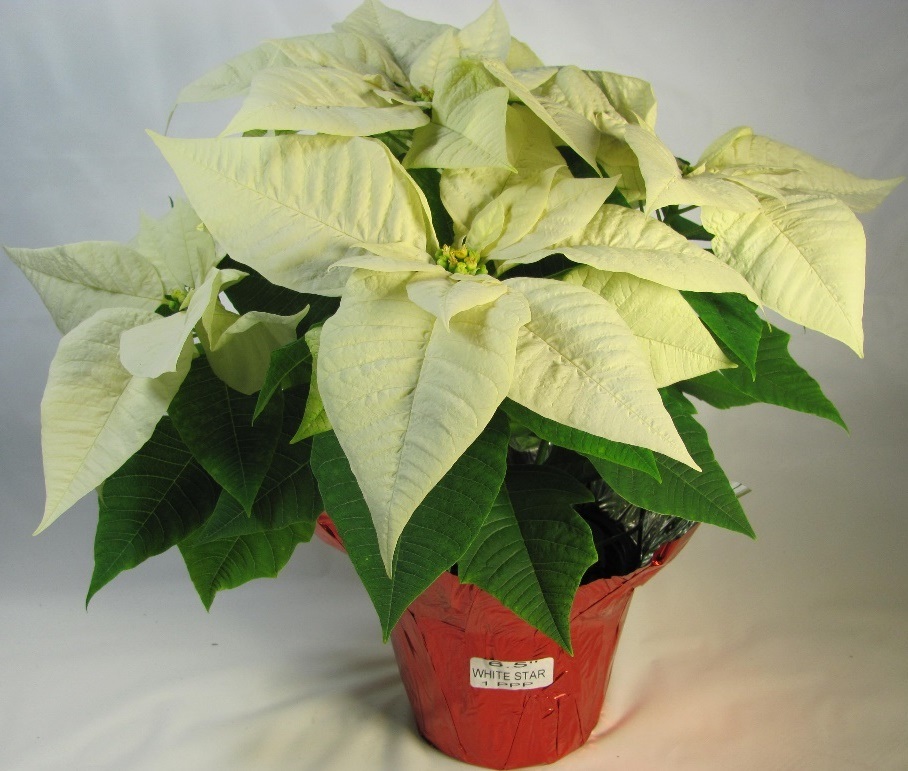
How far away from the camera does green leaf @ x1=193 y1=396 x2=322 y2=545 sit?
752 mm

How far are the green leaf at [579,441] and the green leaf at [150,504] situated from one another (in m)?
0.25

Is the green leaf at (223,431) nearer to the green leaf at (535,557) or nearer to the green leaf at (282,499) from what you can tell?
the green leaf at (282,499)

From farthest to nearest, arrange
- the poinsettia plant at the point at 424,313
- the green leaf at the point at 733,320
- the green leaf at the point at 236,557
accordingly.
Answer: the green leaf at the point at 236,557 < the green leaf at the point at 733,320 < the poinsettia plant at the point at 424,313

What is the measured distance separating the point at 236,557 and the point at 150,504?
0.09m

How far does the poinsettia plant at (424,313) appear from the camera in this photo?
58 cm

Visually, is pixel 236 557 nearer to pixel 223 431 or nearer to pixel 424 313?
pixel 223 431

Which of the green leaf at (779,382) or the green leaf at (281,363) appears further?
the green leaf at (779,382)

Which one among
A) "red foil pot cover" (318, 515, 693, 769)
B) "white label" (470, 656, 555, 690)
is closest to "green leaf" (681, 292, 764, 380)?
"red foil pot cover" (318, 515, 693, 769)

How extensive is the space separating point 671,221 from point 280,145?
33cm

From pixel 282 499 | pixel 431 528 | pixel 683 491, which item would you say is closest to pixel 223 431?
pixel 282 499

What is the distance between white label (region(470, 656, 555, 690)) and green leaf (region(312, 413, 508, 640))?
0.97ft

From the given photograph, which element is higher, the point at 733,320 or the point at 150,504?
the point at 733,320

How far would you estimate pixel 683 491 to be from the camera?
0.78 meters

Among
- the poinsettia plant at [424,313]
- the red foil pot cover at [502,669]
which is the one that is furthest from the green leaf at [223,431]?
the red foil pot cover at [502,669]
